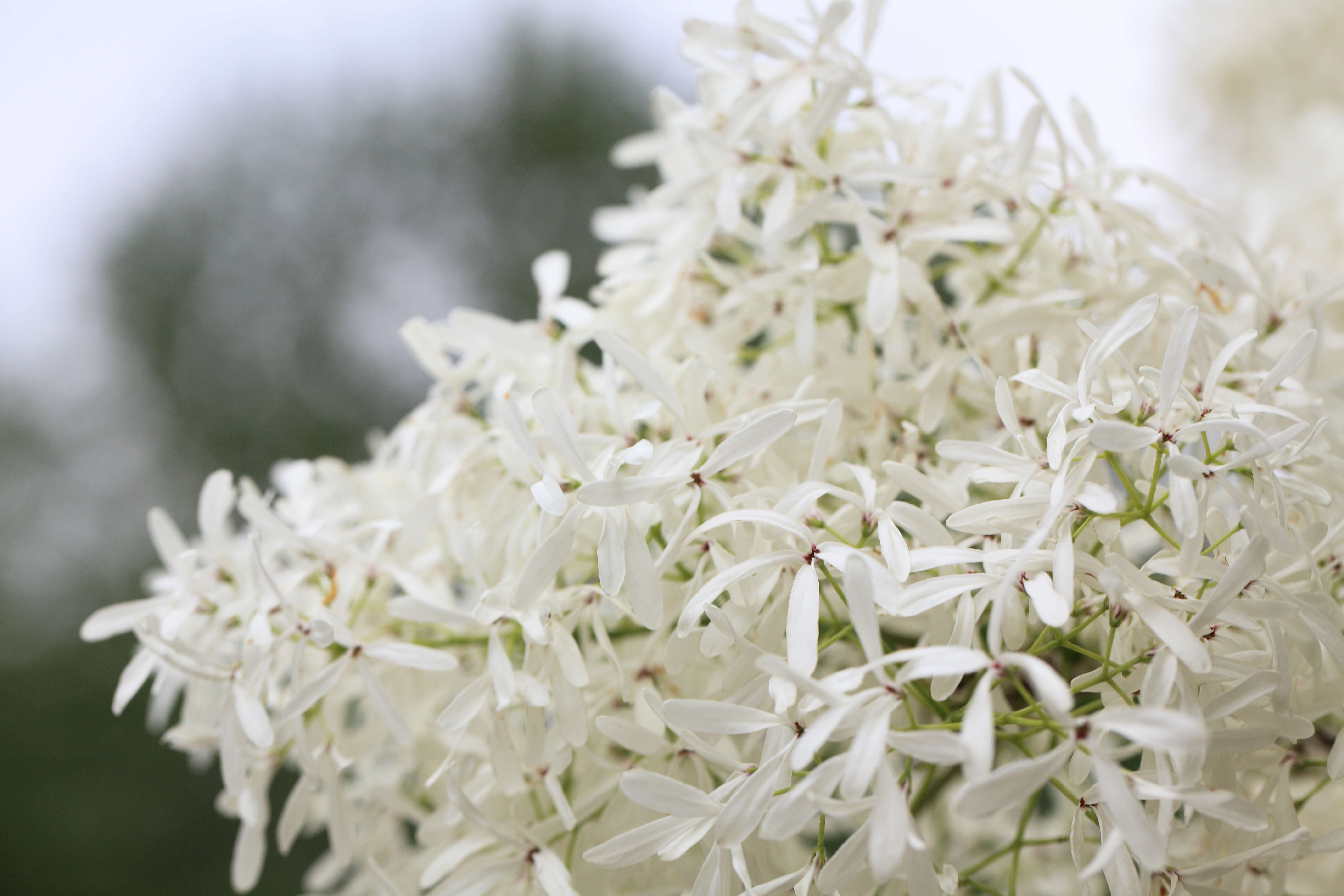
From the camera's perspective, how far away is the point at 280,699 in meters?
0.36

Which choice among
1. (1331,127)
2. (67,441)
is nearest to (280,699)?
(1331,127)

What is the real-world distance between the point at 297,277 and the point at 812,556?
2.23 m

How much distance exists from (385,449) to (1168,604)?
0.34m

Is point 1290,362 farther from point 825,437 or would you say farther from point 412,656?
point 412,656

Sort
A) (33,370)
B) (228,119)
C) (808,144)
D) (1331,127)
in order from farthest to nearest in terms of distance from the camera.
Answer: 1. (228,119)
2. (33,370)
3. (1331,127)
4. (808,144)

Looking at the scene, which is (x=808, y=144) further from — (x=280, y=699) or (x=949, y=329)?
(x=280, y=699)

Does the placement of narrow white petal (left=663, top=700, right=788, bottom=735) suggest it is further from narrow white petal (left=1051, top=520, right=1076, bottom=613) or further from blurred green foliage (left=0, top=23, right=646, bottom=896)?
blurred green foliage (left=0, top=23, right=646, bottom=896)

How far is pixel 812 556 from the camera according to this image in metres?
0.25

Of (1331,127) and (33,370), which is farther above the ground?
(1331,127)

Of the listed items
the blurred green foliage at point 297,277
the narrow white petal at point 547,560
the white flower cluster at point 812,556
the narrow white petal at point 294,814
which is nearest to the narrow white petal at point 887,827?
the white flower cluster at point 812,556

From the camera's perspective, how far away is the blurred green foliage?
169 cm

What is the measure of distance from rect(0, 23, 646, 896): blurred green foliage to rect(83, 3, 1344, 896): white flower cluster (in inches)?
59.8

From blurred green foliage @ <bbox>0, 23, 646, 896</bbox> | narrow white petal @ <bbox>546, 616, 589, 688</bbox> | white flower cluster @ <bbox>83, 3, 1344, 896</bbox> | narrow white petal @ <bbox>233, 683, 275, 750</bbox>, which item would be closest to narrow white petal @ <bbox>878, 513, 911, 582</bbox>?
white flower cluster @ <bbox>83, 3, 1344, 896</bbox>

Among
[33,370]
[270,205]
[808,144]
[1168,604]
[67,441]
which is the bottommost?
[67,441]
